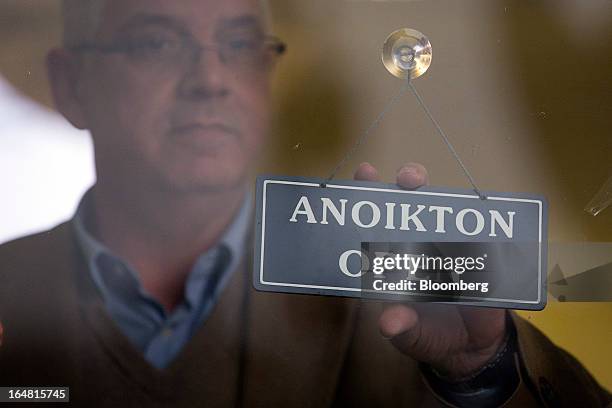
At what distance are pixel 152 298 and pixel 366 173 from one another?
0.58 meters

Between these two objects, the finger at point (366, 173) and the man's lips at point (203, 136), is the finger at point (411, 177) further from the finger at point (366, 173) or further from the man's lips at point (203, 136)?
the man's lips at point (203, 136)

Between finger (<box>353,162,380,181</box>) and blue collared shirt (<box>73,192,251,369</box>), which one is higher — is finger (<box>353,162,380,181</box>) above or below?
above

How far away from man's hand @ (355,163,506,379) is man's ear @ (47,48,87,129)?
2.21ft

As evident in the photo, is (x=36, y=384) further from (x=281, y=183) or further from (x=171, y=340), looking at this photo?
(x=281, y=183)

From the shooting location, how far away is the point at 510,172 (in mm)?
2273

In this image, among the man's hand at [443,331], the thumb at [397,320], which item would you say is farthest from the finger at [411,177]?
the thumb at [397,320]

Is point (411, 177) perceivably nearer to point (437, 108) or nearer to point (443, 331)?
point (437, 108)

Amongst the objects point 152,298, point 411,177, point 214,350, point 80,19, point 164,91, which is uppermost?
point 80,19

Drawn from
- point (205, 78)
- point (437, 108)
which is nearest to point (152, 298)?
point (205, 78)

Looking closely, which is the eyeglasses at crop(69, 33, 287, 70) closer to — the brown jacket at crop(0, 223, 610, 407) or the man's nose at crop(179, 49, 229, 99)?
the man's nose at crop(179, 49, 229, 99)

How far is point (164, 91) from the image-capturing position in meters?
2.13

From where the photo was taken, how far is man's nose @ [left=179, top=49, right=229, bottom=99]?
7.01 feet

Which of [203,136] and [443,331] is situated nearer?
[203,136]

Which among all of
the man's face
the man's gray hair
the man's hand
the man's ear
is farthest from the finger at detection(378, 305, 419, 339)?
the man's gray hair
